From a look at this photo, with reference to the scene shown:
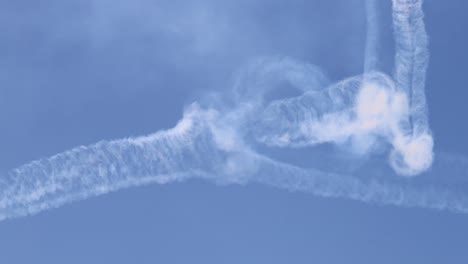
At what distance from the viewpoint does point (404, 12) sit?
6309mm

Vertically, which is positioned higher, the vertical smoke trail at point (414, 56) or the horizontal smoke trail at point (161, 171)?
the vertical smoke trail at point (414, 56)

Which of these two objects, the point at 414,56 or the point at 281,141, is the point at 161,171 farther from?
the point at 414,56

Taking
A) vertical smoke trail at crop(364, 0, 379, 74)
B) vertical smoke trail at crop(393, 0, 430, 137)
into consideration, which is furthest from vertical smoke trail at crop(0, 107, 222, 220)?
vertical smoke trail at crop(393, 0, 430, 137)

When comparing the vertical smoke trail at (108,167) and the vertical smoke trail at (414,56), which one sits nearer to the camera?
the vertical smoke trail at (108,167)

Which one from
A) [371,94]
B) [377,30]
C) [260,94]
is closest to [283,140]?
[260,94]

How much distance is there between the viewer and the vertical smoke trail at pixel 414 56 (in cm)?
623

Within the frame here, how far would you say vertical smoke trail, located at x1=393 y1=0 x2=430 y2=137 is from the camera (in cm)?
623

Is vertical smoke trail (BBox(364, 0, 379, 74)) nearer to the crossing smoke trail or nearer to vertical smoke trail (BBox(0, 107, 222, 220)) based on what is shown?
the crossing smoke trail

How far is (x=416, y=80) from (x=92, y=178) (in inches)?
110

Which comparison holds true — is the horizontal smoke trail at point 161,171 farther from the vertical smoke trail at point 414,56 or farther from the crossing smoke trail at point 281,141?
the vertical smoke trail at point 414,56

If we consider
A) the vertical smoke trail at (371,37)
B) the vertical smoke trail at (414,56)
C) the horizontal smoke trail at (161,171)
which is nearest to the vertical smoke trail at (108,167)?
the horizontal smoke trail at (161,171)

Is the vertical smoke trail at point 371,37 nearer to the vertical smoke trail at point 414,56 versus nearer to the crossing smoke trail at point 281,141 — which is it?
the crossing smoke trail at point 281,141

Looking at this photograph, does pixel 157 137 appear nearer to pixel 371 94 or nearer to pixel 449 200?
pixel 371 94

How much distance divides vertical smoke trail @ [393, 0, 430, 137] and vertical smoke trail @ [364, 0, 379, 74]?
0.55ft
